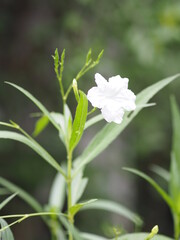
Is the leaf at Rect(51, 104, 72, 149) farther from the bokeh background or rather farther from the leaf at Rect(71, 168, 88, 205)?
the bokeh background

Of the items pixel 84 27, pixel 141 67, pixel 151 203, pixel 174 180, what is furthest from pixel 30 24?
pixel 174 180

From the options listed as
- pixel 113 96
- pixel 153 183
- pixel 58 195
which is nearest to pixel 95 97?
pixel 113 96

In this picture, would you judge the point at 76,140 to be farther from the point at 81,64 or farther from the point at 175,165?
the point at 81,64

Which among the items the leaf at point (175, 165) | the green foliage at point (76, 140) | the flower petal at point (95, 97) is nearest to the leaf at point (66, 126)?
the green foliage at point (76, 140)

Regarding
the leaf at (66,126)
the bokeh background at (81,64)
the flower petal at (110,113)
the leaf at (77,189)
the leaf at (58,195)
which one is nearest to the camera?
the flower petal at (110,113)

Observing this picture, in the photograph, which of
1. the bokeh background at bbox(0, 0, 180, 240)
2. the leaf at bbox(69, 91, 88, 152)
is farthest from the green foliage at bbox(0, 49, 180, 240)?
the bokeh background at bbox(0, 0, 180, 240)

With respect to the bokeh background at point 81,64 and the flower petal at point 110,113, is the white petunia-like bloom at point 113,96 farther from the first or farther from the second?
the bokeh background at point 81,64
